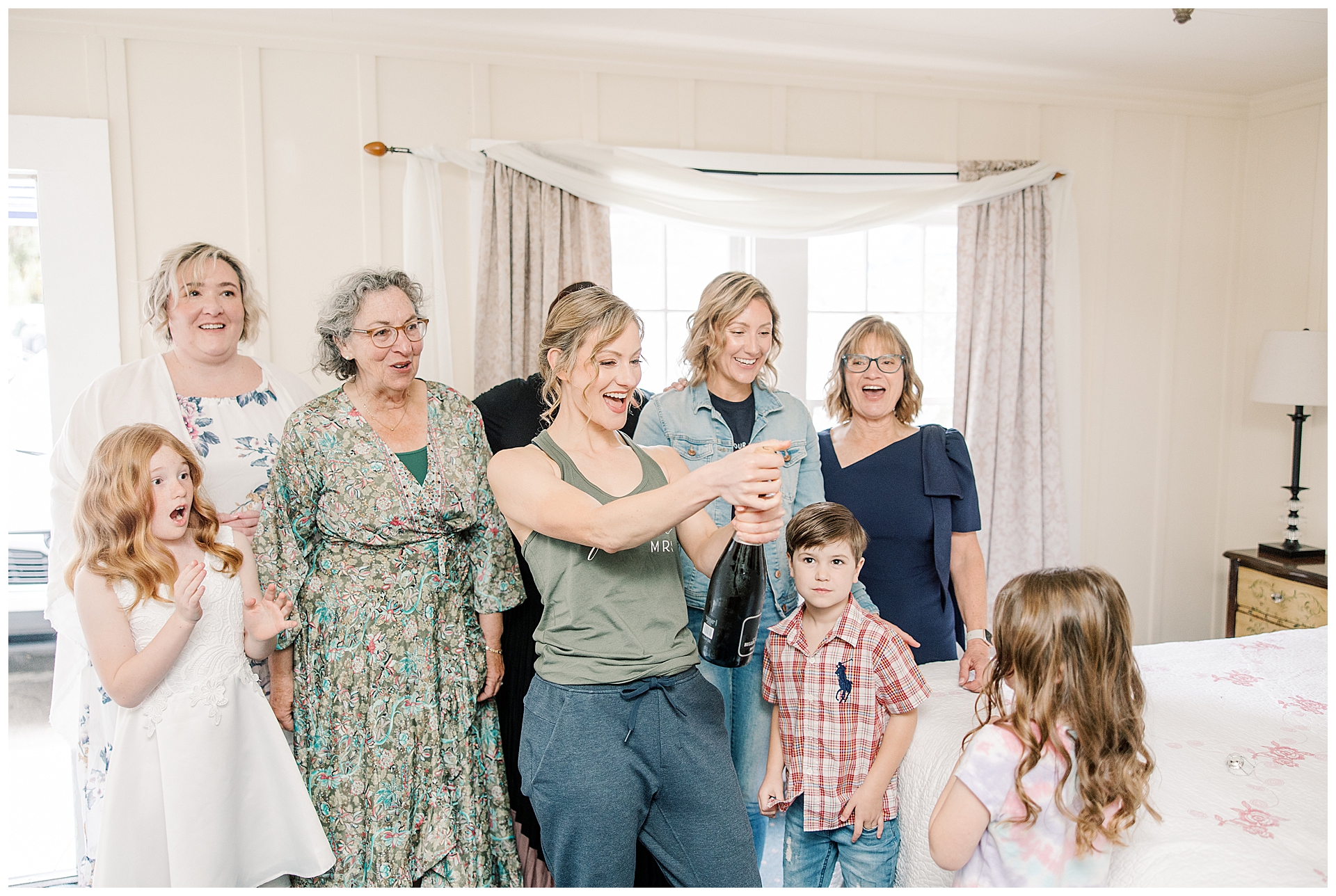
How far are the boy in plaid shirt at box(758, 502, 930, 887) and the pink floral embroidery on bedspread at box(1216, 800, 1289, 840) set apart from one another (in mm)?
555

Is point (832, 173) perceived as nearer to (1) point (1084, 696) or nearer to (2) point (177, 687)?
(1) point (1084, 696)

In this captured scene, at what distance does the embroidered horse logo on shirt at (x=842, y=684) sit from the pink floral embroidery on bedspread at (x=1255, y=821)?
0.65 m

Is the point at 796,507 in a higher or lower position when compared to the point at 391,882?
higher

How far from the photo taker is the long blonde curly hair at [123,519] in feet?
5.75

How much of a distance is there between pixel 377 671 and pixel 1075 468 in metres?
3.13

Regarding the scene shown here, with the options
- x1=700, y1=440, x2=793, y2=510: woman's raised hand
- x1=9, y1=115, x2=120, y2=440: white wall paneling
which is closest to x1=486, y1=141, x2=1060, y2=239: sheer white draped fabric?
x1=9, y1=115, x2=120, y2=440: white wall paneling

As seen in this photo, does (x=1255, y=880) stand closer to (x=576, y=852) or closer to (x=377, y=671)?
(x=576, y=852)

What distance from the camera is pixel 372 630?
1.85 m

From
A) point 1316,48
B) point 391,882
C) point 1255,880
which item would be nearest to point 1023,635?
point 1255,880

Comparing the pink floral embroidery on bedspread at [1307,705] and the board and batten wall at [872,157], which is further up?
the board and batten wall at [872,157]

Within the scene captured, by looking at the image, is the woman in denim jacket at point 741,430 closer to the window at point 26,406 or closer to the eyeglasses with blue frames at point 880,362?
the eyeglasses with blue frames at point 880,362

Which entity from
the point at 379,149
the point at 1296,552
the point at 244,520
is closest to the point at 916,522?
the point at 244,520

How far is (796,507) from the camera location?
79.3 inches

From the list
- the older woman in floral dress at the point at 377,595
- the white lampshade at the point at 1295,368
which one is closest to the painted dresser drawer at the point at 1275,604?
the white lampshade at the point at 1295,368
